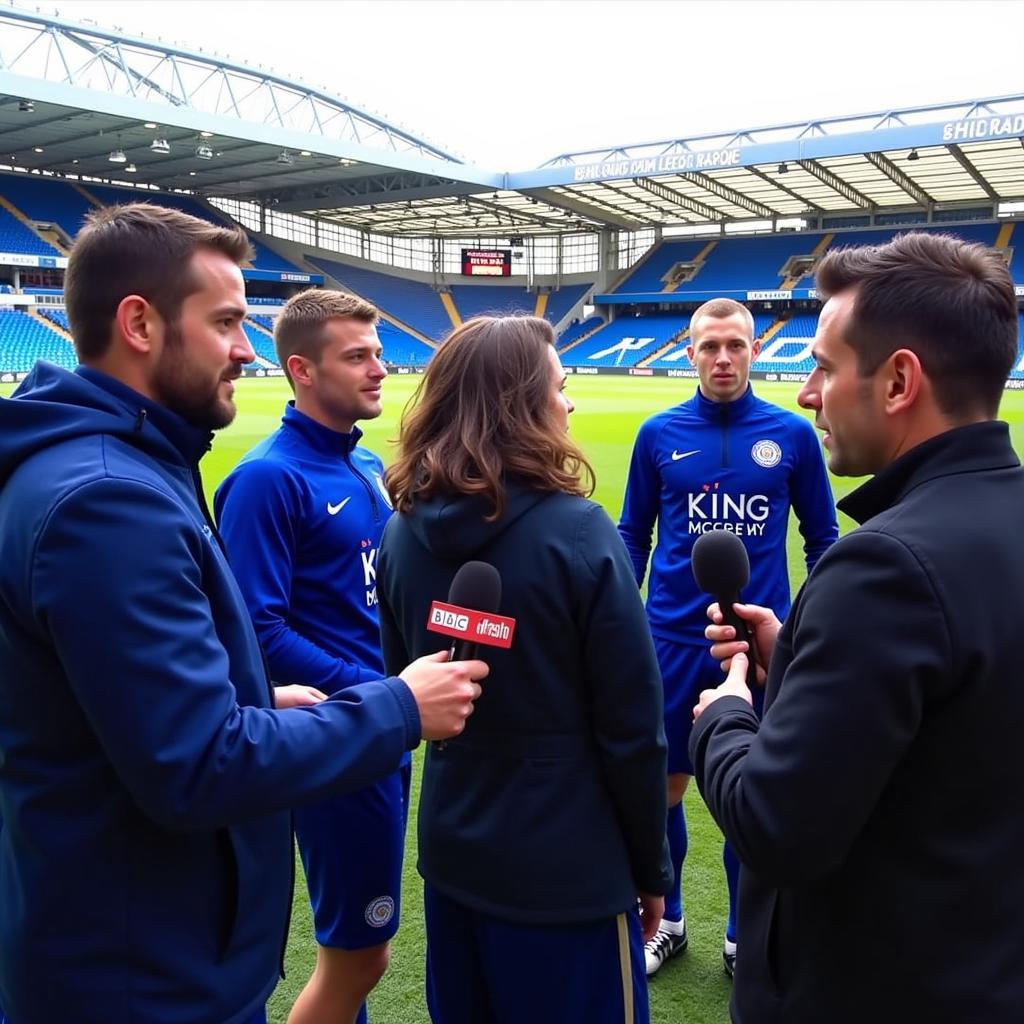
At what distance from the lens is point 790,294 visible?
45969 mm

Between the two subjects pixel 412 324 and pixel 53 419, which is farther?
pixel 412 324

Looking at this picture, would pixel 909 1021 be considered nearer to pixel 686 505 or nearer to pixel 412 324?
pixel 686 505

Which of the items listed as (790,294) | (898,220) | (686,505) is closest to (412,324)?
(790,294)

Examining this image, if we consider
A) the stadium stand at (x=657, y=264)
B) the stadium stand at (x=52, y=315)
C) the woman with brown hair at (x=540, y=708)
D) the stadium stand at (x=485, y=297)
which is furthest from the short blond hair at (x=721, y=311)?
the stadium stand at (x=485, y=297)

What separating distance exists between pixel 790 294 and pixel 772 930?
157 ft

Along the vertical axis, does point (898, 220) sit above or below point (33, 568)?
above

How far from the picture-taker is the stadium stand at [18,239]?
132 feet

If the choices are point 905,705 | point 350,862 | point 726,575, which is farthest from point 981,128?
point 905,705

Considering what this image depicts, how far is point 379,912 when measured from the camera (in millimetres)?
2656

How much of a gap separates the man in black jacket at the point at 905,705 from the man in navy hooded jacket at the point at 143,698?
642 mm

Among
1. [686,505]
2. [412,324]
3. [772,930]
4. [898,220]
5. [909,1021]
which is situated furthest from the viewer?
[412,324]

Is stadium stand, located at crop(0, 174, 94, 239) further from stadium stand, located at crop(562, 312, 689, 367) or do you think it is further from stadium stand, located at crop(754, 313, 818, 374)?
stadium stand, located at crop(754, 313, 818, 374)

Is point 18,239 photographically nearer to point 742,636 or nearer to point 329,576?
→ point 329,576

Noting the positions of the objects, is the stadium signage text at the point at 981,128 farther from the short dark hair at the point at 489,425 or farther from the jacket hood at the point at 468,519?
the jacket hood at the point at 468,519
